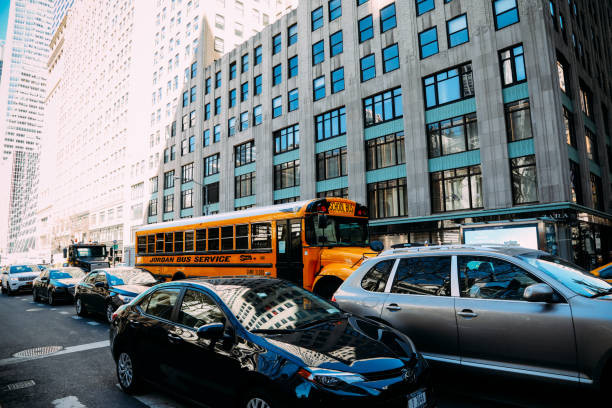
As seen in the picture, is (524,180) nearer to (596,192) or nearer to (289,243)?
(596,192)

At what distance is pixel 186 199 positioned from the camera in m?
44.6

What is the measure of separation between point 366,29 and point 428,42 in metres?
5.33

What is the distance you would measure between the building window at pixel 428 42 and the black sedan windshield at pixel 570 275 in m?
21.8

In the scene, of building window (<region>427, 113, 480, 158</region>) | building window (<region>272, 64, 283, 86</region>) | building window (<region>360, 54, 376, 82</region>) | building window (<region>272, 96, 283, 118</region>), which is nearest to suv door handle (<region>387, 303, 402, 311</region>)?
building window (<region>427, 113, 480, 158</region>)

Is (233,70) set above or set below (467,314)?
above

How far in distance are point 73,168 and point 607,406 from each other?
100m

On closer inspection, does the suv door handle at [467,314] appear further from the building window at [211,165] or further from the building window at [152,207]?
the building window at [152,207]

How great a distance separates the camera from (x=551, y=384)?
3857 millimetres

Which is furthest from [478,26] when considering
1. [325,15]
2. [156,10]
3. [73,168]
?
[73,168]

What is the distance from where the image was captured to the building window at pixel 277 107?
33.3 m

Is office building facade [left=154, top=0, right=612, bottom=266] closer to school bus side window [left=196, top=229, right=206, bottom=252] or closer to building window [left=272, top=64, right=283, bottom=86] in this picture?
building window [left=272, top=64, right=283, bottom=86]

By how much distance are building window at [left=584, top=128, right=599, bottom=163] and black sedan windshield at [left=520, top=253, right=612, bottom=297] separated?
23.4 metres

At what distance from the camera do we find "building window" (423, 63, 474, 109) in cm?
2188

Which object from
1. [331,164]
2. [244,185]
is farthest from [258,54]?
[331,164]
